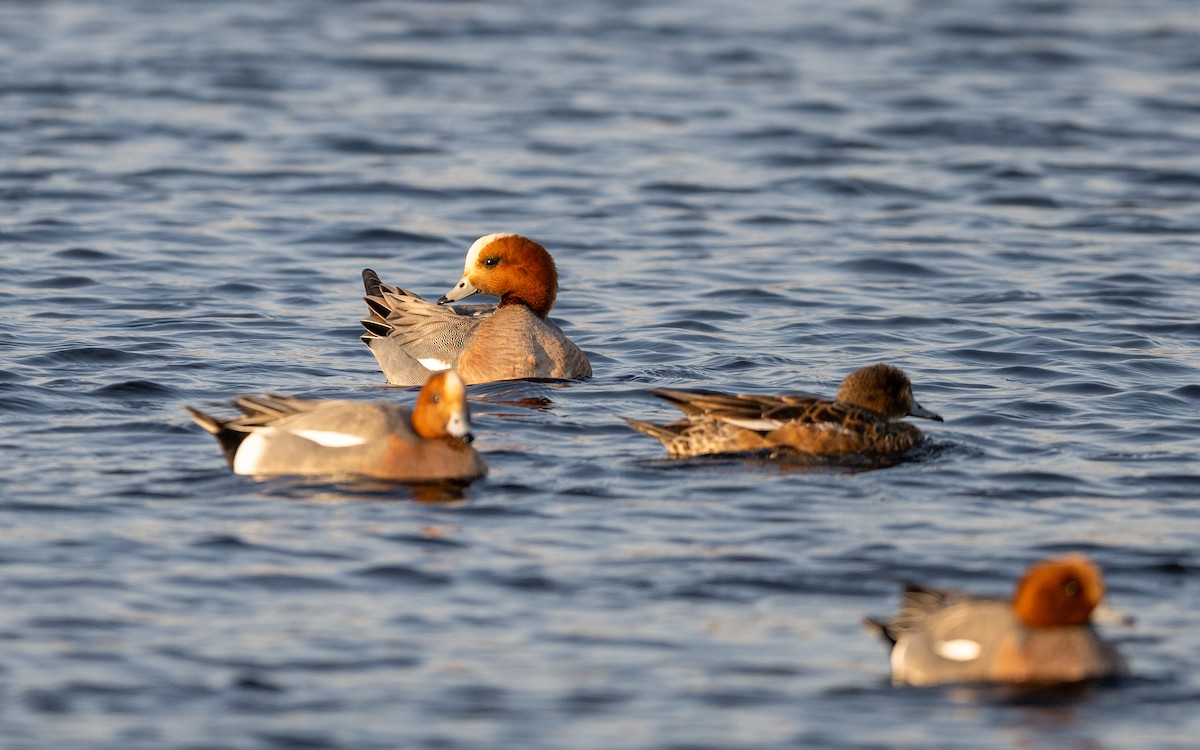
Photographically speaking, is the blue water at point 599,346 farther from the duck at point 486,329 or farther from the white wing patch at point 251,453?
the duck at point 486,329

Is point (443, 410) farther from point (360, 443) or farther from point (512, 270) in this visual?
point (512, 270)

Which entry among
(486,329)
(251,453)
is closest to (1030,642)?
(251,453)

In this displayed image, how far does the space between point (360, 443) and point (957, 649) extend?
331 cm

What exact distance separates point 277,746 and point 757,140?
14.8 meters

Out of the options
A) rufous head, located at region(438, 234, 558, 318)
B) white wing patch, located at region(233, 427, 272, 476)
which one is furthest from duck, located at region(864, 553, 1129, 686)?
rufous head, located at region(438, 234, 558, 318)

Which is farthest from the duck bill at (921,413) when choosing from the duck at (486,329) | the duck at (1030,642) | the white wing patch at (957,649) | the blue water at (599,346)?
the white wing patch at (957,649)

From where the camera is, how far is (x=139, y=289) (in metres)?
14.1

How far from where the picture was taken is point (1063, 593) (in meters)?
6.52

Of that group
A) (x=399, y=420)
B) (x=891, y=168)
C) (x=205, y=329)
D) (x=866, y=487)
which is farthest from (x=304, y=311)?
(x=891, y=168)

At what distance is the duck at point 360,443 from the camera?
28.9 ft

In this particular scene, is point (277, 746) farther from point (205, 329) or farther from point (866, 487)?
point (205, 329)

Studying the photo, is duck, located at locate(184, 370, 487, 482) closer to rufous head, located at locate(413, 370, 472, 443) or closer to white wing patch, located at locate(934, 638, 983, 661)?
rufous head, located at locate(413, 370, 472, 443)

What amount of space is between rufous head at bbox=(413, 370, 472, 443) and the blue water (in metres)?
0.39

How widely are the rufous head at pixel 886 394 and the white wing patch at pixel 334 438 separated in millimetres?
2629
